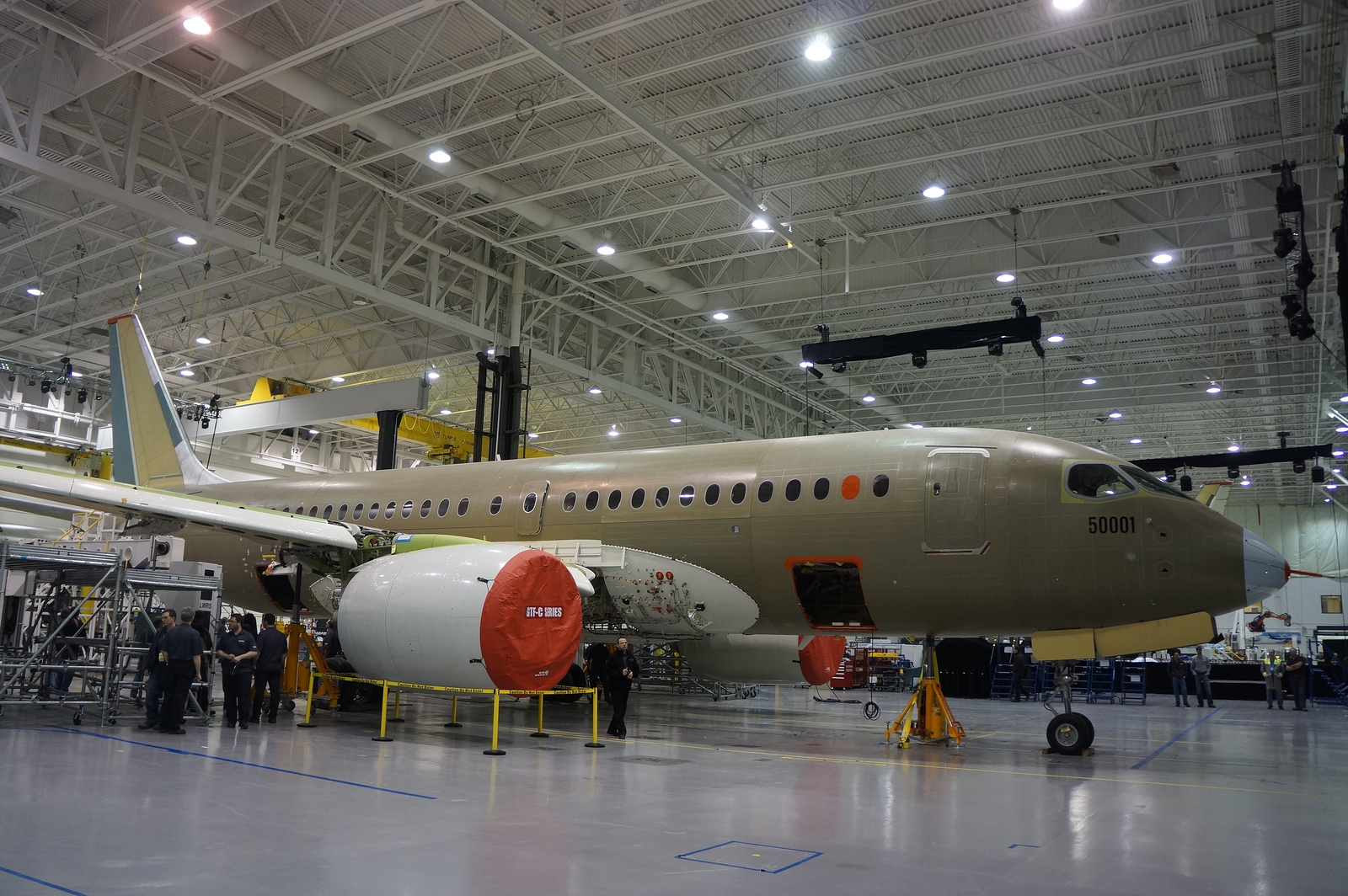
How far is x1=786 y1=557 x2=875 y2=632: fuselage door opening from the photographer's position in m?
12.5

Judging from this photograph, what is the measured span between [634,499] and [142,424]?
10856 millimetres

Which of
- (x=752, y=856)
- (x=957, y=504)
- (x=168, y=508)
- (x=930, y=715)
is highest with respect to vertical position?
(x=957, y=504)

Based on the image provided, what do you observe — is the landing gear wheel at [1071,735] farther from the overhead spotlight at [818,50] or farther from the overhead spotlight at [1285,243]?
the overhead spotlight at [818,50]

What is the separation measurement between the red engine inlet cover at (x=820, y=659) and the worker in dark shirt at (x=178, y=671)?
9570 mm

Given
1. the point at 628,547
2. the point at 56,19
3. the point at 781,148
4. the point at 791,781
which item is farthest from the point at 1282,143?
the point at 56,19

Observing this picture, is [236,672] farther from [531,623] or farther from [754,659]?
[754,659]

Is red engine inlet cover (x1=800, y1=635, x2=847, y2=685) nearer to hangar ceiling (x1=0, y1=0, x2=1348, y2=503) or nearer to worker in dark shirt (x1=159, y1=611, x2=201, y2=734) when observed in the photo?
hangar ceiling (x1=0, y1=0, x2=1348, y2=503)

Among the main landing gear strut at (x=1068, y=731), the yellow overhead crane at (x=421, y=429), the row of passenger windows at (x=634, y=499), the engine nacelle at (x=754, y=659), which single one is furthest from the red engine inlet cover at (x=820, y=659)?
the yellow overhead crane at (x=421, y=429)

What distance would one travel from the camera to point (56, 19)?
14758 millimetres

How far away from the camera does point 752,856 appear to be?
19.8 ft

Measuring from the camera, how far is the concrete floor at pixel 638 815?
5.41 m

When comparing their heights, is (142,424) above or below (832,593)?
above

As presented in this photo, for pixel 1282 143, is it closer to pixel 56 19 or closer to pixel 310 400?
pixel 56 19

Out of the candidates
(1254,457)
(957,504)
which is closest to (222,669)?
(957,504)
